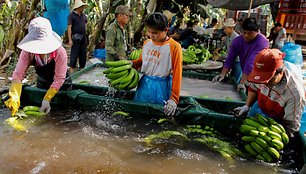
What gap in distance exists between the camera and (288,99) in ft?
8.07

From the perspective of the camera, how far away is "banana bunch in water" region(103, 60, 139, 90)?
3.28 metres

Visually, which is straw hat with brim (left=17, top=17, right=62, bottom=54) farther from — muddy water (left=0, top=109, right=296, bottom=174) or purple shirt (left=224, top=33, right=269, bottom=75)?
purple shirt (left=224, top=33, right=269, bottom=75)

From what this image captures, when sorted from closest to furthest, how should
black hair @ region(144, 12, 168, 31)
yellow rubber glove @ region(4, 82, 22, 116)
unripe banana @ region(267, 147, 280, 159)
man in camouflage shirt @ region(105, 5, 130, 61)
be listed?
unripe banana @ region(267, 147, 280, 159), black hair @ region(144, 12, 168, 31), yellow rubber glove @ region(4, 82, 22, 116), man in camouflage shirt @ region(105, 5, 130, 61)

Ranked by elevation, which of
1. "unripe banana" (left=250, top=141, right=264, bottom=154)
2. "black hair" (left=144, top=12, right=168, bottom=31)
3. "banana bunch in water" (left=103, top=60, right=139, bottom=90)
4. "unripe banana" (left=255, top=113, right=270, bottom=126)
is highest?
"black hair" (left=144, top=12, right=168, bottom=31)

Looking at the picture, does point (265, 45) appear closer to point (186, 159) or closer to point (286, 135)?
point (286, 135)

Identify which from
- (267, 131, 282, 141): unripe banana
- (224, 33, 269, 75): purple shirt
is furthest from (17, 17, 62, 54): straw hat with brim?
(224, 33, 269, 75): purple shirt

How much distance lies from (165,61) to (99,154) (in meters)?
Answer: 1.15

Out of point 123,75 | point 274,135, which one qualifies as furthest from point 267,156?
point 123,75

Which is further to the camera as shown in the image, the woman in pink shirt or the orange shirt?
the orange shirt

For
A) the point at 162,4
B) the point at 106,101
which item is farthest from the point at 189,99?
the point at 162,4

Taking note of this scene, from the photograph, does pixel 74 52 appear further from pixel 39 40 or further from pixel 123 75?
pixel 39 40

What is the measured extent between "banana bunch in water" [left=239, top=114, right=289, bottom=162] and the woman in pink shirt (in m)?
1.95

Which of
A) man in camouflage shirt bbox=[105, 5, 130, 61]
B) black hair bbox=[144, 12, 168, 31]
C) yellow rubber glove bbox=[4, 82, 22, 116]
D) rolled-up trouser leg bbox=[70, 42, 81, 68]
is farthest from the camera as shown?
rolled-up trouser leg bbox=[70, 42, 81, 68]

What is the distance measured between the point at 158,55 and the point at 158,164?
3.72 ft
